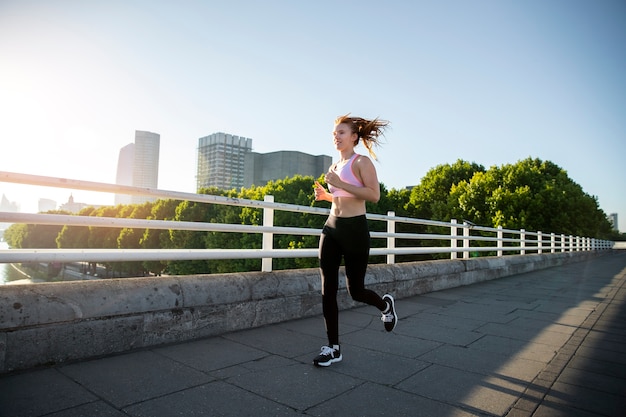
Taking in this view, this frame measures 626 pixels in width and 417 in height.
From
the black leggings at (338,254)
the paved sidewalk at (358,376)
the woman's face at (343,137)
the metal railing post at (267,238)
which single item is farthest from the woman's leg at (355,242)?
the metal railing post at (267,238)

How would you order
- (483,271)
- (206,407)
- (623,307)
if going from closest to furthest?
1. (206,407)
2. (623,307)
3. (483,271)

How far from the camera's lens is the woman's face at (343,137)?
10.6 feet

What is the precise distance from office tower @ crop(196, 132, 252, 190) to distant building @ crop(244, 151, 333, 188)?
7685 centimetres

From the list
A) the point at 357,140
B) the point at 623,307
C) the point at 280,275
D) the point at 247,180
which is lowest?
the point at 623,307

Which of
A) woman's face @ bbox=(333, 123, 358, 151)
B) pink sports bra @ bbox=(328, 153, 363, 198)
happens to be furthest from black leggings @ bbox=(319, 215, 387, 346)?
woman's face @ bbox=(333, 123, 358, 151)

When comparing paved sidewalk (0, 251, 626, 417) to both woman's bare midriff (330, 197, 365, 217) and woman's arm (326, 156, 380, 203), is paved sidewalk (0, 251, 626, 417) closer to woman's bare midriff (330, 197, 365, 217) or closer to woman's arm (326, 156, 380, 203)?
woman's bare midriff (330, 197, 365, 217)

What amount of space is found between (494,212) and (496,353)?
121 ft

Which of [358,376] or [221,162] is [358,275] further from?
[221,162]

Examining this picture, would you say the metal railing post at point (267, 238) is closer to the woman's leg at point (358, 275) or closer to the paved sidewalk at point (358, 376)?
the paved sidewalk at point (358, 376)

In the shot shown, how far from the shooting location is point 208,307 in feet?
12.0

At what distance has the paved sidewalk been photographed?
7.21 feet

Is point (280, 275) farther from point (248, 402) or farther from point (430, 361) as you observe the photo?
point (248, 402)

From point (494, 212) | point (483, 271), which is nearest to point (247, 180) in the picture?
point (494, 212)

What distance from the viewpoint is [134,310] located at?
10.3 ft
